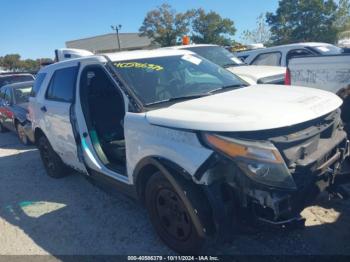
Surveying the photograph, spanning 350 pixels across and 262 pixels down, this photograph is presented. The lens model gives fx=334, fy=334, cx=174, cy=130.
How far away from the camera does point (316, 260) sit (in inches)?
108

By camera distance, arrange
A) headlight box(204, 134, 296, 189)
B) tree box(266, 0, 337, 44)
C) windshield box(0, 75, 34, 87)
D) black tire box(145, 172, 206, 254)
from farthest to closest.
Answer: tree box(266, 0, 337, 44) → windshield box(0, 75, 34, 87) → black tire box(145, 172, 206, 254) → headlight box(204, 134, 296, 189)

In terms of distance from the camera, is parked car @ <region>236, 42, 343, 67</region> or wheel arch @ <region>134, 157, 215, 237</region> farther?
parked car @ <region>236, 42, 343, 67</region>

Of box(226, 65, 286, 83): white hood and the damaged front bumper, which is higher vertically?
box(226, 65, 286, 83): white hood

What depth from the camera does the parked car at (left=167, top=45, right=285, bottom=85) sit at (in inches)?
239

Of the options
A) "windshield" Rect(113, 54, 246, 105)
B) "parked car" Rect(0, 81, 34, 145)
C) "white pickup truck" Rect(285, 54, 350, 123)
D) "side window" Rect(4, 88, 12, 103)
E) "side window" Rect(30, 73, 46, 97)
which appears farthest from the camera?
"side window" Rect(4, 88, 12, 103)

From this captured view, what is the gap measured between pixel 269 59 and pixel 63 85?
5997mm

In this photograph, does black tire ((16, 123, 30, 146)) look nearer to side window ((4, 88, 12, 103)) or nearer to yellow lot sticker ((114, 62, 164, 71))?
side window ((4, 88, 12, 103))

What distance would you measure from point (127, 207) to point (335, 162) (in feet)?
7.88

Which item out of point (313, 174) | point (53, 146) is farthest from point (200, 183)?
point (53, 146)

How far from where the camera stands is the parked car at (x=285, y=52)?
8062 mm

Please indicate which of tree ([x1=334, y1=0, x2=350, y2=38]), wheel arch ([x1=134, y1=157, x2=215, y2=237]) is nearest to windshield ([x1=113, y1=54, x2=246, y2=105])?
wheel arch ([x1=134, y1=157, x2=215, y2=237])

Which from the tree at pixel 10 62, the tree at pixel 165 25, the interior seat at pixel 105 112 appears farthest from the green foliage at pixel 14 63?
the interior seat at pixel 105 112

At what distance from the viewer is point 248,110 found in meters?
2.57

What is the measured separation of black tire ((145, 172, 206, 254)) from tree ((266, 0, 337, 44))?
1539 inches
